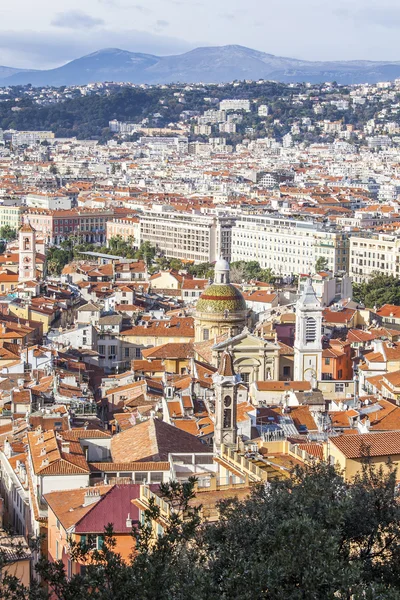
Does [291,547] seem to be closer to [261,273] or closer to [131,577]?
[131,577]

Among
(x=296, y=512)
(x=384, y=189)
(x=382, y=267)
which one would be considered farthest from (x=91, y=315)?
(x=384, y=189)

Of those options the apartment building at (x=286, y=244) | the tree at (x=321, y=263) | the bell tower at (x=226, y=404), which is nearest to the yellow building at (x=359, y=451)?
the bell tower at (x=226, y=404)

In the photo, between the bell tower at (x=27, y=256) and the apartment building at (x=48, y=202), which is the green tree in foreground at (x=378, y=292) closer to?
the bell tower at (x=27, y=256)

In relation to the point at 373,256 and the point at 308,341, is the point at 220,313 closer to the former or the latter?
the point at 308,341

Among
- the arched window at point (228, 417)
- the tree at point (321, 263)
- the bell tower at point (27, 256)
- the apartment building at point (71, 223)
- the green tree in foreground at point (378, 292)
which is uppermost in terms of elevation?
the arched window at point (228, 417)

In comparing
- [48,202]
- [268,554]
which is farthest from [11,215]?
[268,554]

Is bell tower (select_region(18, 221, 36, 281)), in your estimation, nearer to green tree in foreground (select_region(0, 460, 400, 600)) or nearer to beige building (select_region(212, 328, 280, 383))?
beige building (select_region(212, 328, 280, 383))
